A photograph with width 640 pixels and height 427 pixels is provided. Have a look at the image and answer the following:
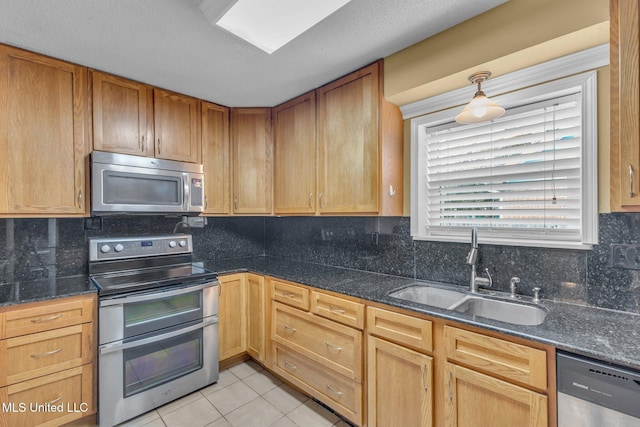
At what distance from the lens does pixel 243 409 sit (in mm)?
1986

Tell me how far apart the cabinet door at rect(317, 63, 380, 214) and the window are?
1.03 ft

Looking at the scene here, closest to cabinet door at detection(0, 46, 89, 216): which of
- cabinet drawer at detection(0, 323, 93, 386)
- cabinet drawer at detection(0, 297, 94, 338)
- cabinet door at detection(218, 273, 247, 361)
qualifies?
cabinet drawer at detection(0, 297, 94, 338)

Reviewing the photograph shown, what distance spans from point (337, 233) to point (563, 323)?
161cm

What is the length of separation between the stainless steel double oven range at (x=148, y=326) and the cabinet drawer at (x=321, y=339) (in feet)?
1.78

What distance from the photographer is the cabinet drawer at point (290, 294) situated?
6.63ft

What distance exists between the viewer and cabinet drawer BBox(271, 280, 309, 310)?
2.02m

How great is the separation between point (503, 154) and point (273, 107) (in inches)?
75.3

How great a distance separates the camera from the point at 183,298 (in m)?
2.12

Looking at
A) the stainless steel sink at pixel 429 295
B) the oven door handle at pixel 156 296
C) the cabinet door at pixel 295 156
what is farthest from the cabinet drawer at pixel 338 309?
the oven door handle at pixel 156 296

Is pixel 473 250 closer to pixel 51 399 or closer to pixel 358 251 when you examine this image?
pixel 358 251

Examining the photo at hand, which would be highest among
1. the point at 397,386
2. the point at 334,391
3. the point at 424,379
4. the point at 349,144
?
the point at 349,144

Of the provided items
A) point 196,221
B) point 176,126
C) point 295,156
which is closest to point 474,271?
point 295,156

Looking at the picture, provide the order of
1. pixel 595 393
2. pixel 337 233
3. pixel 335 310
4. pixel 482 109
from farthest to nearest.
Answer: pixel 337 233 < pixel 335 310 < pixel 482 109 < pixel 595 393

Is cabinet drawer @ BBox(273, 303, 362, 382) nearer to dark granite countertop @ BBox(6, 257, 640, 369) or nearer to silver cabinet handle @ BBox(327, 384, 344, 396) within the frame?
silver cabinet handle @ BBox(327, 384, 344, 396)
